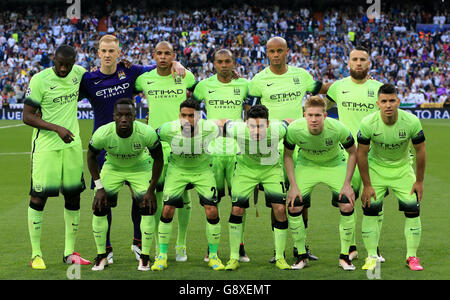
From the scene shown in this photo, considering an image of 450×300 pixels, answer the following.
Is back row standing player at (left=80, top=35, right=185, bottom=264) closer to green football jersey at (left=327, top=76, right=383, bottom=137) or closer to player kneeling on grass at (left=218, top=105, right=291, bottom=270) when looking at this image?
player kneeling on grass at (left=218, top=105, right=291, bottom=270)

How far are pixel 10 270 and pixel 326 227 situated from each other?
495 cm

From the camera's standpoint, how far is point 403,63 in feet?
125

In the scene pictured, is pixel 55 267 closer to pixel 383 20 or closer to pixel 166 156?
pixel 166 156

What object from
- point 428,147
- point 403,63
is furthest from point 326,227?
point 403,63

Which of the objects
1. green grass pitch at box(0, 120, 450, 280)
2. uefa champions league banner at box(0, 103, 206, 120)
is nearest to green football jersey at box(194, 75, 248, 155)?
green grass pitch at box(0, 120, 450, 280)

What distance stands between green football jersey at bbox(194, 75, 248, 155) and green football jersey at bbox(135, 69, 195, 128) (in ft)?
0.84

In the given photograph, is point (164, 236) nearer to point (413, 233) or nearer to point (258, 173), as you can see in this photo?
point (258, 173)

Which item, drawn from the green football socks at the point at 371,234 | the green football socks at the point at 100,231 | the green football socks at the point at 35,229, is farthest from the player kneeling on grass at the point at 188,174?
the green football socks at the point at 371,234

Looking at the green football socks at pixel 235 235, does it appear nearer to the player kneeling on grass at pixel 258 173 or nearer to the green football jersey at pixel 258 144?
the player kneeling on grass at pixel 258 173

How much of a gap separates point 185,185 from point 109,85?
175cm

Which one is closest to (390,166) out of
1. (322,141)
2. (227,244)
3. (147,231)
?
(322,141)

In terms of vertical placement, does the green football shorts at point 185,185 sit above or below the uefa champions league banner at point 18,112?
above

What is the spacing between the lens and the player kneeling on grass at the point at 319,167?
7367mm

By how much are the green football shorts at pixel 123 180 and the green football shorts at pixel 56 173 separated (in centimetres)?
38
